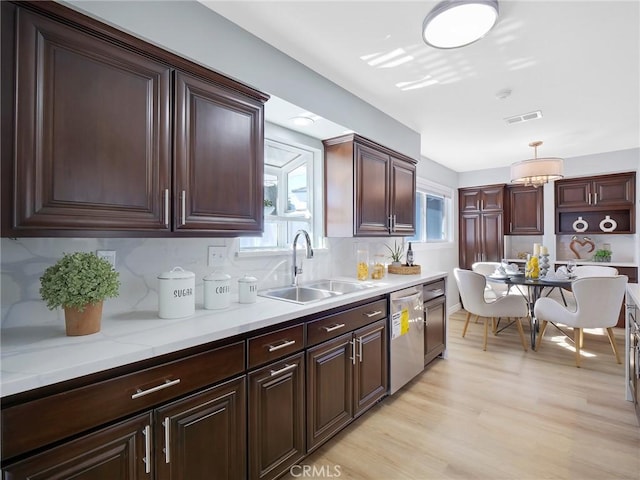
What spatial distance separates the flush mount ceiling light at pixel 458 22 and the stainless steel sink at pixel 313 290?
166 cm

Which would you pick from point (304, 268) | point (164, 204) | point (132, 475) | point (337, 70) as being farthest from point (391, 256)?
point (132, 475)

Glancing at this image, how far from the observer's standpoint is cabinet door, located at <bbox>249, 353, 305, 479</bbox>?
154 centimetres

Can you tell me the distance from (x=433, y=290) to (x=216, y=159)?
2410mm

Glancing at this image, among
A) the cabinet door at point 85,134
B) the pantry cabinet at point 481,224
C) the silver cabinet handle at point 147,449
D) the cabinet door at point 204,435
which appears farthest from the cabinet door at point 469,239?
the silver cabinet handle at point 147,449

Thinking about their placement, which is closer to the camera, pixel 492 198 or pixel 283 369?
pixel 283 369

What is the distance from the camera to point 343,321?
208 cm

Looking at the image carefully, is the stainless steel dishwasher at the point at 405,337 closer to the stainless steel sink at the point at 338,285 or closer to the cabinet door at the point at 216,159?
the stainless steel sink at the point at 338,285

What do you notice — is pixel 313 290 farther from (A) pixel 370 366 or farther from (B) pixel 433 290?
(B) pixel 433 290

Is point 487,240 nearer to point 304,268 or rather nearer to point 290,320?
point 304,268

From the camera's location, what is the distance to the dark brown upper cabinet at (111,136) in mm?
1112

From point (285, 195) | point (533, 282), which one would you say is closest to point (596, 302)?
point (533, 282)

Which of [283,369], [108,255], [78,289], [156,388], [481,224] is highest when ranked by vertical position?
[481,224]

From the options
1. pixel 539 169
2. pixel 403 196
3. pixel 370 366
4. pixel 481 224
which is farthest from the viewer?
pixel 481 224

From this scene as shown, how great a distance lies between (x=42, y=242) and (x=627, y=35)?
331cm
